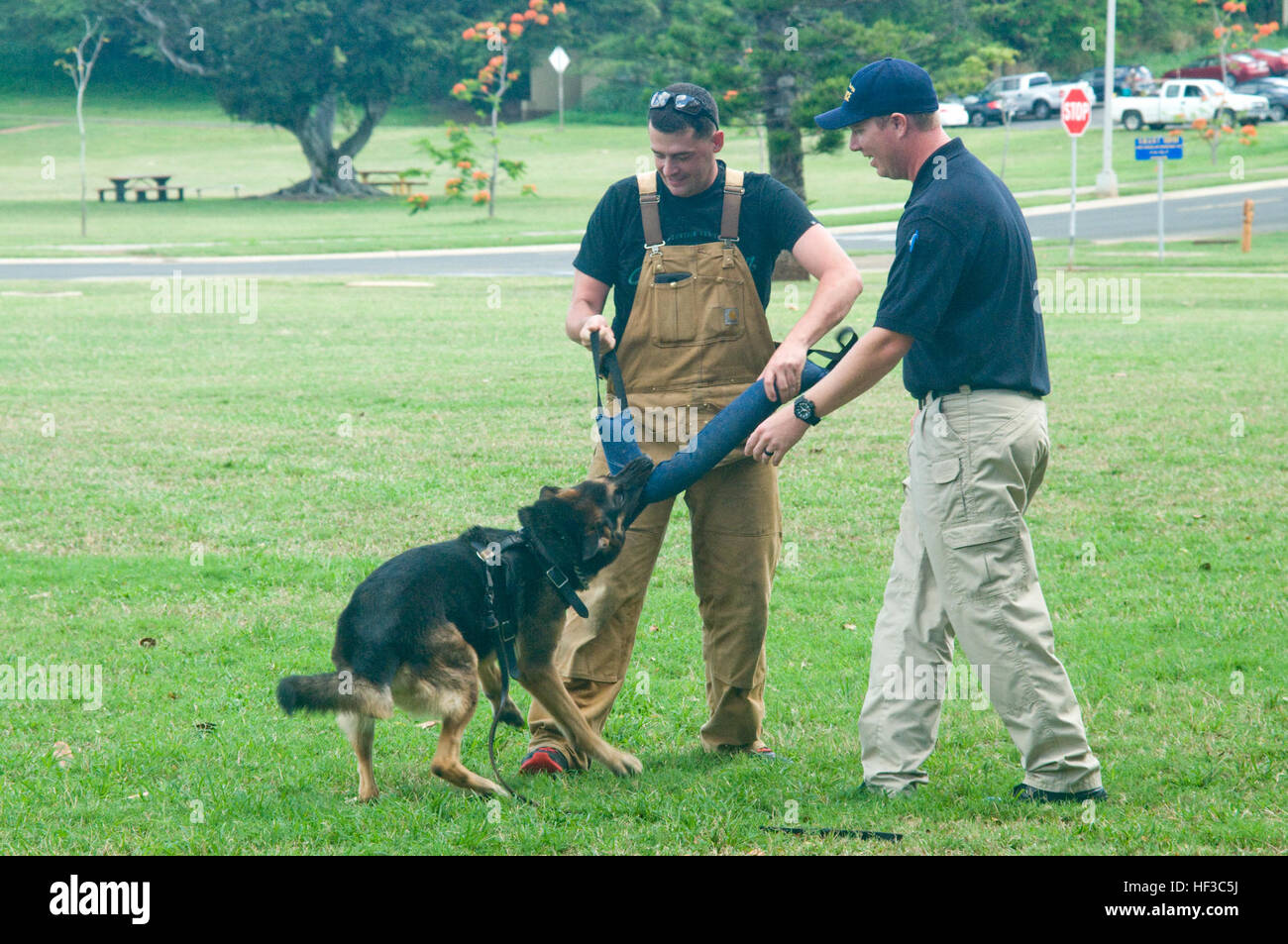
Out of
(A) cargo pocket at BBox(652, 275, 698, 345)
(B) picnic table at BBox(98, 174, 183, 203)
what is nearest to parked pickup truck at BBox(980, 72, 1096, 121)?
(B) picnic table at BBox(98, 174, 183, 203)

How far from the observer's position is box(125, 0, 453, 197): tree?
46.2 meters

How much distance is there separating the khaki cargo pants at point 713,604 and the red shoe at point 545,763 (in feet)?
0.10

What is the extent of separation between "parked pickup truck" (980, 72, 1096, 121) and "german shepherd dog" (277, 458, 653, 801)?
5685 centimetres

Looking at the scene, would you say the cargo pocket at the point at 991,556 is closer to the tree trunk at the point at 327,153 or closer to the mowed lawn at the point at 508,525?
the mowed lawn at the point at 508,525

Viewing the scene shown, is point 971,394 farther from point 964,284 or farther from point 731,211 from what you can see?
point 731,211

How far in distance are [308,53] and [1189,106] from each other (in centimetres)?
3247

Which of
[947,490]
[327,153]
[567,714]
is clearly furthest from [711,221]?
[327,153]

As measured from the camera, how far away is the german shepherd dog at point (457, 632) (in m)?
4.09

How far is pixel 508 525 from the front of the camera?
767cm

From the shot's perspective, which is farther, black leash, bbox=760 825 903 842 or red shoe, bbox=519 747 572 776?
red shoe, bbox=519 747 572 776

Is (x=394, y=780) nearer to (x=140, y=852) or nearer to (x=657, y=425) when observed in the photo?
(x=140, y=852)

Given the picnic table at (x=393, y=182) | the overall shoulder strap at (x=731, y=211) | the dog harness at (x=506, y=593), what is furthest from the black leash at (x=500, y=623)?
the picnic table at (x=393, y=182)

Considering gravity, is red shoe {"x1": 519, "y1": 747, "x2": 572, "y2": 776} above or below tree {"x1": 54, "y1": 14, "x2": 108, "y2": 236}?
below

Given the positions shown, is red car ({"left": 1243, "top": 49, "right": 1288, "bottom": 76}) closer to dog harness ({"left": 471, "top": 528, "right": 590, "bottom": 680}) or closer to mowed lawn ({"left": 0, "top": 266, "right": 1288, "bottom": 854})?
mowed lawn ({"left": 0, "top": 266, "right": 1288, "bottom": 854})
